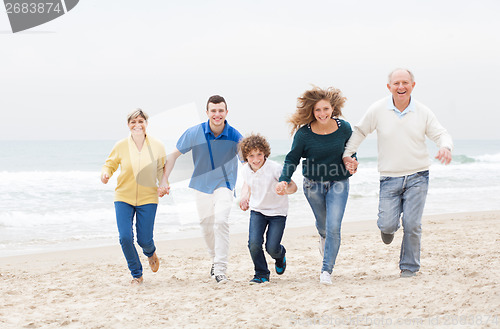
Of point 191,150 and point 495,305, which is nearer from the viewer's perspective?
point 495,305

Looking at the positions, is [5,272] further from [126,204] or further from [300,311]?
[300,311]

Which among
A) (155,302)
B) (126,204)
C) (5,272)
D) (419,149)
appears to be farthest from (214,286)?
(5,272)

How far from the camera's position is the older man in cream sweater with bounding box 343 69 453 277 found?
14.5 feet

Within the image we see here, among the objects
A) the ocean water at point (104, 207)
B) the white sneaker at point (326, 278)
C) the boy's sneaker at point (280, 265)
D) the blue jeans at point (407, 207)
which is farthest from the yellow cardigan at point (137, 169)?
the blue jeans at point (407, 207)

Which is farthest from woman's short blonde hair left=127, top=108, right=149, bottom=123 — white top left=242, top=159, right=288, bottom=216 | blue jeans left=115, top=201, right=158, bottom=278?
white top left=242, top=159, right=288, bottom=216

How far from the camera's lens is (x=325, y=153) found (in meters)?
4.46

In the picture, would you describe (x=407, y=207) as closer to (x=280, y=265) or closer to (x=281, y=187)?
(x=281, y=187)

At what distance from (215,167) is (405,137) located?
181 cm

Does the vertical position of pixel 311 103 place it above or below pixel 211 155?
above

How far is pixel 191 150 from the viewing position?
16.5 feet

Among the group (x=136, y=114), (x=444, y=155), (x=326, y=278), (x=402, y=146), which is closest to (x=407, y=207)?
(x=402, y=146)

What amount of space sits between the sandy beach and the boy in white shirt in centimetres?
48

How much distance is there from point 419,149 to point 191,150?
7.11 feet

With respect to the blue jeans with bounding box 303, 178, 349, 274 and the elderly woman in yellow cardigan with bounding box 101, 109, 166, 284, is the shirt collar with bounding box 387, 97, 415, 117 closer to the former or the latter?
the blue jeans with bounding box 303, 178, 349, 274
